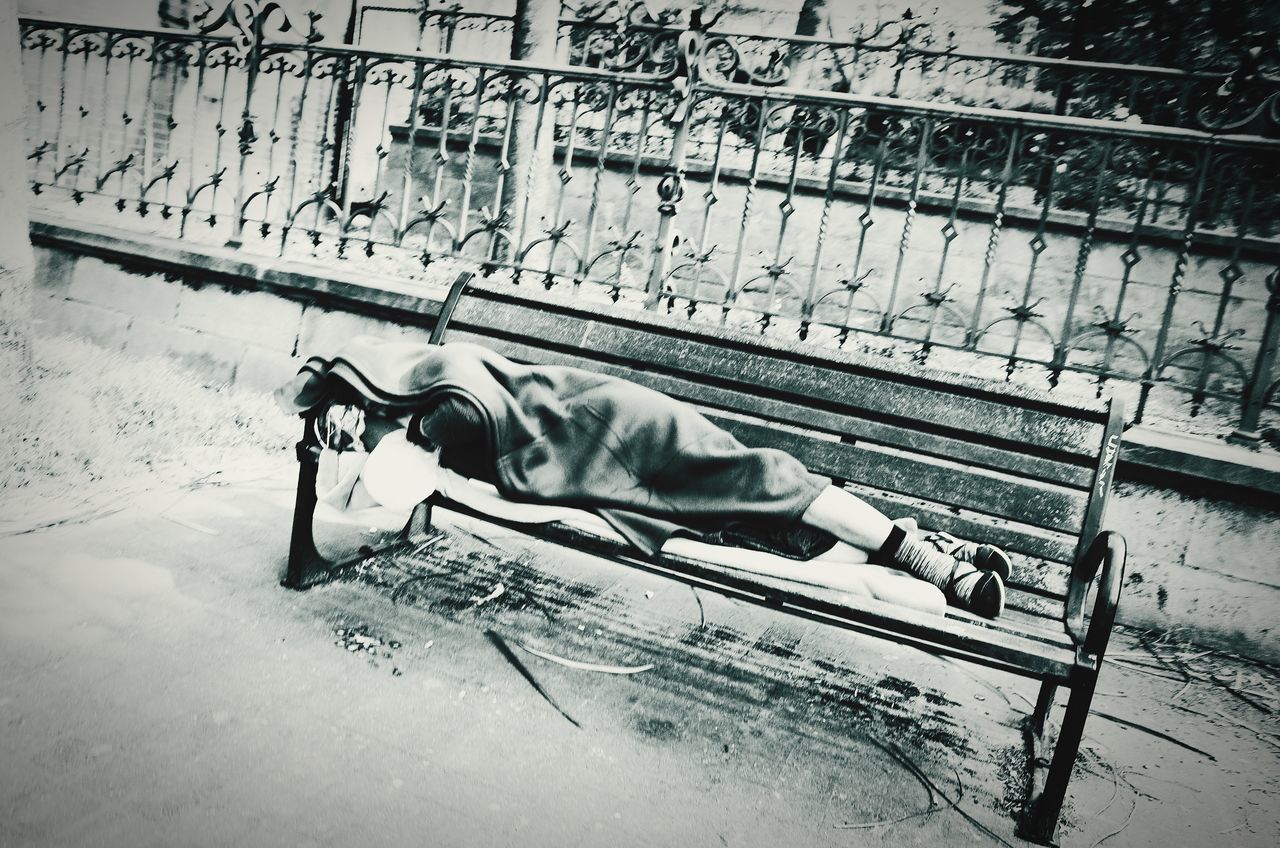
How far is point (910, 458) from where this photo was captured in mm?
2463

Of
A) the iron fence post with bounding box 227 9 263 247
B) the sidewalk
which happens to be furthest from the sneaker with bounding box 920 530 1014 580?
the iron fence post with bounding box 227 9 263 247

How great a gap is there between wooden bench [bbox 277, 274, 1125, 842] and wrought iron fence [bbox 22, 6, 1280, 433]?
3.54ft

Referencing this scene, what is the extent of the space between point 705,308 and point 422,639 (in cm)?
477

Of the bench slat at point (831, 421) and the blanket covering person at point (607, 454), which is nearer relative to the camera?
the blanket covering person at point (607, 454)

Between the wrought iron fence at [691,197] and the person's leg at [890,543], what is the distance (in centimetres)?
195

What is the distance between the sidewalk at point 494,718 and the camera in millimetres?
1521

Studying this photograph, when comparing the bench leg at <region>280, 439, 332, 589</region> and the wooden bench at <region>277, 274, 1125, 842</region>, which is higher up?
the wooden bench at <region>277, 274, 1125, 842</region>

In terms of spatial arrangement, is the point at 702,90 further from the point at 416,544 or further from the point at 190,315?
the point at 190,315

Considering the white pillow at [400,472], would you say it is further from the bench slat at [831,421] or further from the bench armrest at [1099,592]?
the bench armrest at [1099,592]

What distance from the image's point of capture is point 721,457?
7.00 ft

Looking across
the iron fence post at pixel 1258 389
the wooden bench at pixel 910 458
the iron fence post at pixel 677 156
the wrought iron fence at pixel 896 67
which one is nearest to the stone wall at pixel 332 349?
the iron fence post at pixel 1258 389

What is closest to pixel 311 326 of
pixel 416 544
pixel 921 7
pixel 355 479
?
pixel 416 544

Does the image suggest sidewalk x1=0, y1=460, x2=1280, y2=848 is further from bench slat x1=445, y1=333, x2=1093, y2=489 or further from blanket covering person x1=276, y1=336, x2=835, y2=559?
bench slat x1=445, y1=333, x2=1093, y2=489

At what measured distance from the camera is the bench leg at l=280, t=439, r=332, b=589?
7.59ft
